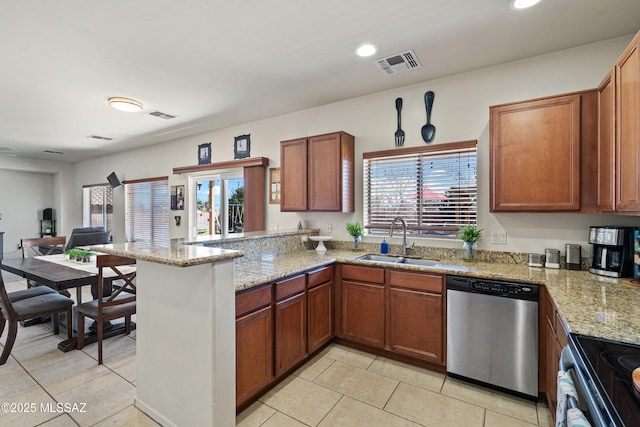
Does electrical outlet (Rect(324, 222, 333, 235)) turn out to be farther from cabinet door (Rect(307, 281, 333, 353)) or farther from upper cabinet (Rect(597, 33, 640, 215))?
upper cabinet (Rect(597, 33, 640, 215))

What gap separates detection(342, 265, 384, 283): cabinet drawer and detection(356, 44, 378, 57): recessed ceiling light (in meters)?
1.95

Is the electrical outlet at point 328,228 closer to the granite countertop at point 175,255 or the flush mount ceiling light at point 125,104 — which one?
the granite countertop at point 175,255

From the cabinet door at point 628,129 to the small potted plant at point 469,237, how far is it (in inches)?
39.0

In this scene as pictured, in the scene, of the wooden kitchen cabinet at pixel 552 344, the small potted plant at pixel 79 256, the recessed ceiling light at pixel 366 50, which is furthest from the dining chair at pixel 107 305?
the wooden kitchen cabinet at pixel 552 344

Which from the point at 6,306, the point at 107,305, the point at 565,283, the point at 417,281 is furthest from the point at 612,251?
the point at 6,306

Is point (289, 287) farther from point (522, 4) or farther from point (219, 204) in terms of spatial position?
point (219, 204)

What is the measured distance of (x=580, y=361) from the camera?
3.61ft

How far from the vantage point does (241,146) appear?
4570mm

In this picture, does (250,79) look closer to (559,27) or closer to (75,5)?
(75,5)

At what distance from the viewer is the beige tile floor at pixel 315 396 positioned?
195cm

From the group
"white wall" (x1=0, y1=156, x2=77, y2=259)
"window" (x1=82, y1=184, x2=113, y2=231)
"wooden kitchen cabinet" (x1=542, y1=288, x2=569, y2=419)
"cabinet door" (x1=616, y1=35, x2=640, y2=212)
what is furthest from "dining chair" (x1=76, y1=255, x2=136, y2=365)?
"white wall" (x1=0, y1=156, x2=77, y2=259)

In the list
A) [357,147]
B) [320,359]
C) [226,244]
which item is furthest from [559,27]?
[320,359]

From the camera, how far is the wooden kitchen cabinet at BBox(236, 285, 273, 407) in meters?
1.92

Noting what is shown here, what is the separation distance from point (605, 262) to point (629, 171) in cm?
85
